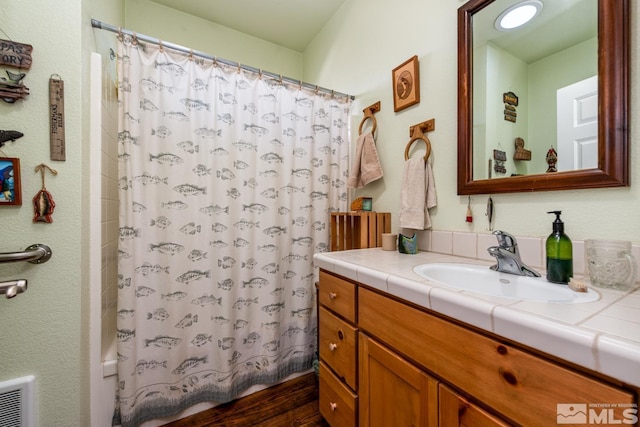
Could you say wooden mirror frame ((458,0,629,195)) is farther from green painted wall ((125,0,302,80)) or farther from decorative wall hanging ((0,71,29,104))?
green painted wall ((125,0,302,80))

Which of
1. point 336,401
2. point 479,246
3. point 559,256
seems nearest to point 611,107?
point 559,256

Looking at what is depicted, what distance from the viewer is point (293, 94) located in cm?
157

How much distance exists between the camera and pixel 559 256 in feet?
2.40

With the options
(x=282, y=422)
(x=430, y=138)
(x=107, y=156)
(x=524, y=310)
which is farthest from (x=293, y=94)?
(x=282, y=422)

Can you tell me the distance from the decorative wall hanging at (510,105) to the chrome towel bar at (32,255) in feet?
5.74

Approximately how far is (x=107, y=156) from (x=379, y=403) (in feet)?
5.20

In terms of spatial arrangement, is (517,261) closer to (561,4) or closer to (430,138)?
(430,138)

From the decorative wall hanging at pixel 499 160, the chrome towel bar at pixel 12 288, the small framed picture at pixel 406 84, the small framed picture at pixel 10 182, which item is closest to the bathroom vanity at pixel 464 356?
the decorative wall hanging at pixel 499 160

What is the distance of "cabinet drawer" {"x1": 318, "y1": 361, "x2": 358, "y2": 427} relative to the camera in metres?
0.95

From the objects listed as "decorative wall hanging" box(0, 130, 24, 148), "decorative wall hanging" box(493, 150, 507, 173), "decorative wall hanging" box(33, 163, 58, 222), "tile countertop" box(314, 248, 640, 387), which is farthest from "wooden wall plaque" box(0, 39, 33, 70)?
"decorative wall hanging" box(493, 150, 507, 173)

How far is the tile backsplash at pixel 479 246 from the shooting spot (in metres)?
0.79

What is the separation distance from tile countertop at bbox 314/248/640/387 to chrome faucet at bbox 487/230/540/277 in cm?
18

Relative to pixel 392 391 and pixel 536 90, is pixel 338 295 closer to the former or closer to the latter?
pixel 392 391

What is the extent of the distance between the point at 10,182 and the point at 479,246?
1.70 meters
